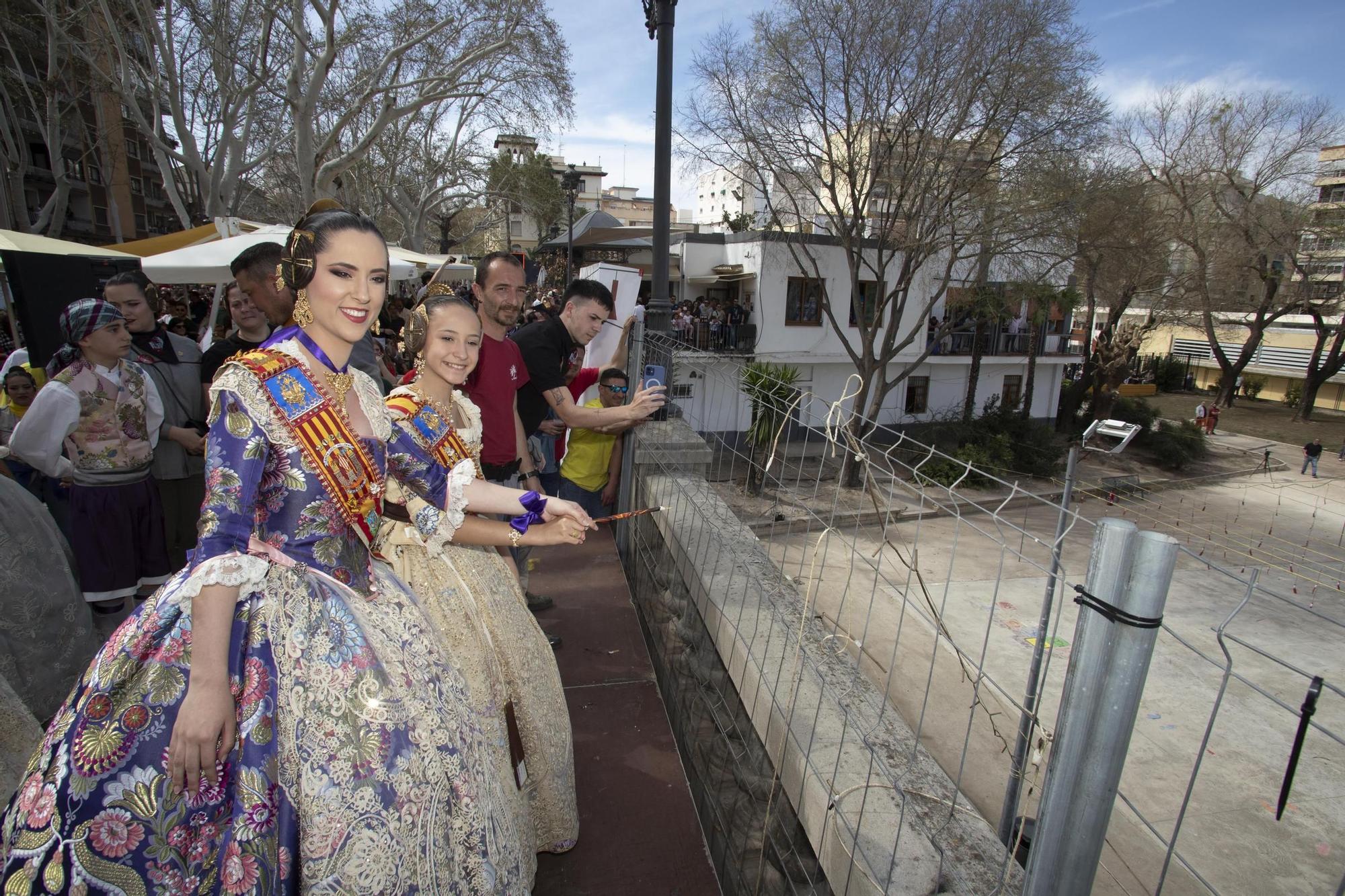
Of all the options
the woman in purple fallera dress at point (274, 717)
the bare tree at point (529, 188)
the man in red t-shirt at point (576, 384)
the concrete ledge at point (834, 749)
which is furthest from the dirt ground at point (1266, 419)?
the woman in purple fallera dress at point (274, 717)

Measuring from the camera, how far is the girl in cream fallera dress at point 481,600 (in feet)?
6.31

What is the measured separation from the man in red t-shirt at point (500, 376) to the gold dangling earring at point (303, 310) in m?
1.21

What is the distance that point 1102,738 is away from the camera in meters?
0.95

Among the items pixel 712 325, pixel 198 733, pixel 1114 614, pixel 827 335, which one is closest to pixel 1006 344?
pixel 827 335

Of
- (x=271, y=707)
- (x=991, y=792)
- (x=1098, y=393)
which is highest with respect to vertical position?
(x=271, y=707)

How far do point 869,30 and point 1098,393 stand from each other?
15401 mm

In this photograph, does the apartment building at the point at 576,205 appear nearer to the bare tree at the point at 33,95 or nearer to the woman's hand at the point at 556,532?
the bare tree at the point at 33,95

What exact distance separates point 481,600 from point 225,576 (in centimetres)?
78

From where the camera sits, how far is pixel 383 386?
18.0ft

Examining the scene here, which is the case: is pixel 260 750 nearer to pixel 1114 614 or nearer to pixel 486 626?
pixel 486 626

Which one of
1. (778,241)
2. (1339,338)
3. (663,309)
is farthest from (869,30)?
(1339,338)

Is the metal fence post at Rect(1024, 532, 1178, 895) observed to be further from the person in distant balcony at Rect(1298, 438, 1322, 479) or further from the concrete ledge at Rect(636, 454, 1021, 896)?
the person in distant balcony at Rect(1298, 438, 1322, 479)

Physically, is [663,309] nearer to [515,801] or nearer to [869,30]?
[515,801]

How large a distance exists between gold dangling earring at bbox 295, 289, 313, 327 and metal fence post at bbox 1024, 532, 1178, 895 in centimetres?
157
